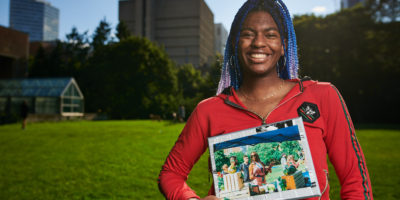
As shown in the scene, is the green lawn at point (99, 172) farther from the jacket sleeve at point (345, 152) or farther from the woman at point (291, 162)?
the woman at point (291, 162)

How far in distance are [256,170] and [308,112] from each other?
0.39 meters

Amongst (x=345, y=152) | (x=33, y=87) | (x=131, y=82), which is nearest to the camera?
(x=345, y=152)

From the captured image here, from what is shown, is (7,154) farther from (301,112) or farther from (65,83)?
(65,83)

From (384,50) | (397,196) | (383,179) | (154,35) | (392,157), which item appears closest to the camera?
(397,196)

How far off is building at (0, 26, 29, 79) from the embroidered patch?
44312 millimetres

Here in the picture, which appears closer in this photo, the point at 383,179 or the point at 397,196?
the point at 397,196

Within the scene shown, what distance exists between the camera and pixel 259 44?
5.19ft

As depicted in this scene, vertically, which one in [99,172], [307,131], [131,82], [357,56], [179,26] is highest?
[179,26]

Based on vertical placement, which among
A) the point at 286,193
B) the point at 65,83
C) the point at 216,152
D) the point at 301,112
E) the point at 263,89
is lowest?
the point at 286,193

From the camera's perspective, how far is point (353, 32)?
29.8 metres

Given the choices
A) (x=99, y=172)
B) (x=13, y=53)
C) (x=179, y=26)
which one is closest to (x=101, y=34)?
(x=13, y=53)

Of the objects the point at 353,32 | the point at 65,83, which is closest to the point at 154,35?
the point at 65,83

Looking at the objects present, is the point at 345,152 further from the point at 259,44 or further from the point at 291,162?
the point at 259,44

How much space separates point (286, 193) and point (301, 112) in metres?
0.41
